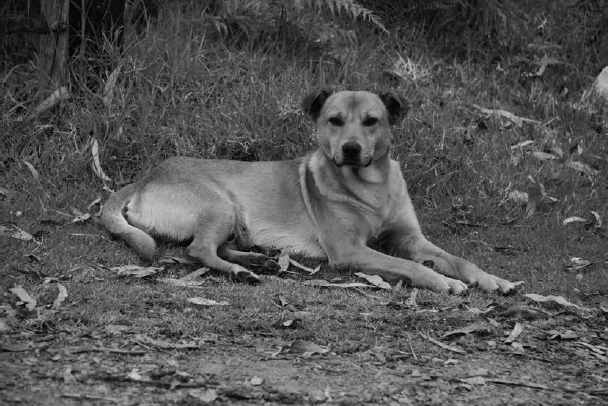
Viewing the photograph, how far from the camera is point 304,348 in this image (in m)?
4.11

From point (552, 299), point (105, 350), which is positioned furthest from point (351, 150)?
point (105, 350)

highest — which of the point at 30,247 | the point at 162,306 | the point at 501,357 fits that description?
the point at 501,357

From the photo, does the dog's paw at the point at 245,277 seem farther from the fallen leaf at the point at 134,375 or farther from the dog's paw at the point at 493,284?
the fallen leaf at the point at 134,375

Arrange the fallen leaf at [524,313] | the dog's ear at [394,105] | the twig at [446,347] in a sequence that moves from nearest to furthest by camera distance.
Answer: the twig at [446,347]
the fallen leaf at [524,313]
the dog's ear at [394,105]

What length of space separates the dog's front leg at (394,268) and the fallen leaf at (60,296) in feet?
6.62

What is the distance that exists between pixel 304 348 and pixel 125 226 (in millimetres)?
2364

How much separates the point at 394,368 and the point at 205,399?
0.98 meters

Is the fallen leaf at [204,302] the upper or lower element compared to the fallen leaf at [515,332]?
lower

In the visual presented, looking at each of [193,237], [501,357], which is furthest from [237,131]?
[501,357]

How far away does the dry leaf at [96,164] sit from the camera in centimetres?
737

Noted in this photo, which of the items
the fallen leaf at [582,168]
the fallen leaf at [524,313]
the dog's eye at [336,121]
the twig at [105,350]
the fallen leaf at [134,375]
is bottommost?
the fallen leaf at [582,168]

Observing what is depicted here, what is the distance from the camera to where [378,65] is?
30.8 ft

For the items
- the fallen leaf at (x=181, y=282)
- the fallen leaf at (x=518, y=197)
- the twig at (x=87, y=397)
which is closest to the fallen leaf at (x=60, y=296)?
the fallen leaf at (x=181, y=282)

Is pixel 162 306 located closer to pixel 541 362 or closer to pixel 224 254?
pixel 224 254
